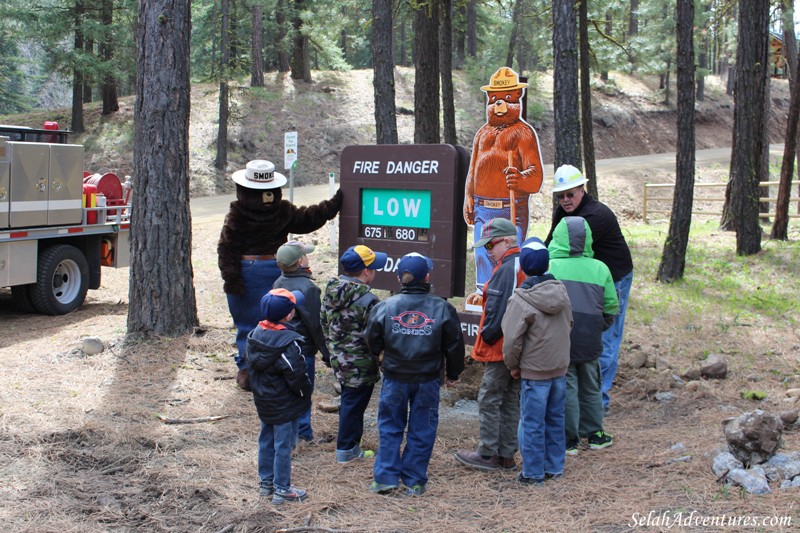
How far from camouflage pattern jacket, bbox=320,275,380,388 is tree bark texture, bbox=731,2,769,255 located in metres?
10.0

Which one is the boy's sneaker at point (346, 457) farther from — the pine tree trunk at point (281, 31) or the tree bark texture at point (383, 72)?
the pine tree trunk at point (281, 31)

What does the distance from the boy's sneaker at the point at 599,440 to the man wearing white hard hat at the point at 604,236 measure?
867 mm

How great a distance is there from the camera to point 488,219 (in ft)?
23.4

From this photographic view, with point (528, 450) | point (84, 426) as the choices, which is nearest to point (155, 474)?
point (84, 426)

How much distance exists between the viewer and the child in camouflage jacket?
5211 mm

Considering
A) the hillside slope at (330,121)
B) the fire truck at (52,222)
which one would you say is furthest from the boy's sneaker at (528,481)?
the hillside slope at (330,121)

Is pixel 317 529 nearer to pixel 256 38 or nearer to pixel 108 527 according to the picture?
pixel 108 527

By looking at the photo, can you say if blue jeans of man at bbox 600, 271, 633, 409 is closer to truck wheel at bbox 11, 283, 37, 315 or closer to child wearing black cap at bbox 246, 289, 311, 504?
child wearing black cap at bbox 246, 289, 311, 504

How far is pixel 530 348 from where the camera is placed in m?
4.90

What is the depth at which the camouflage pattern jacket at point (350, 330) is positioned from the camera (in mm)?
5207

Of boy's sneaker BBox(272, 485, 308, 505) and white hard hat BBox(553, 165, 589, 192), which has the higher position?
white hard hat BBox(553, 165, 589, 192)

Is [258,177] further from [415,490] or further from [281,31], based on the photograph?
[281,31]

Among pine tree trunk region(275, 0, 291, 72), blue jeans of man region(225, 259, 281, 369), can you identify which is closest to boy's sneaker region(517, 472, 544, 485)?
blue jeans of man region(225, 259, 281, 369)

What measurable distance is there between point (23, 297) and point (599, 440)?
27.2 feet
